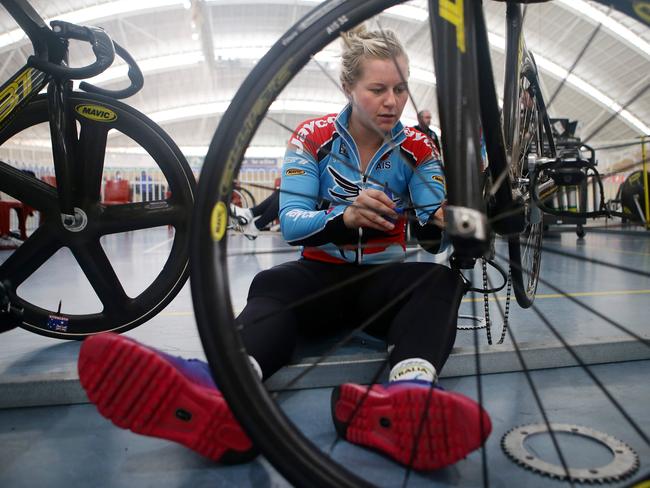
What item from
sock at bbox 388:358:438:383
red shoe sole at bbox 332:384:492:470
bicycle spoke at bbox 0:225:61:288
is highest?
bicycle spoke at bbox 0:225:61:288

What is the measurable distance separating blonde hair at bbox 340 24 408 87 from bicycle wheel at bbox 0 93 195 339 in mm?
468

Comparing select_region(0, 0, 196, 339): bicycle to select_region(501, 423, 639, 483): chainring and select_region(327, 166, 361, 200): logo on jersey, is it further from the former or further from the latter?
select_region(501, 423, 639, 483): chainring

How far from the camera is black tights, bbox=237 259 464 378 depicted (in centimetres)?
89

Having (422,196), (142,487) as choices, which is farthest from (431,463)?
(422,196)

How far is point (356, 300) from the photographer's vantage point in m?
1.17

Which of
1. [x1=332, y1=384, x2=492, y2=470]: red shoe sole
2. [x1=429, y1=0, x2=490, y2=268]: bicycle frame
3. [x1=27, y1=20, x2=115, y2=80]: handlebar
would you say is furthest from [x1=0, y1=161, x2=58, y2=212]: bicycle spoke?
[x1=429, y1=0, x2=490, y2=268]: bicycle frame

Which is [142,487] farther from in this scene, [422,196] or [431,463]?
[422,196]

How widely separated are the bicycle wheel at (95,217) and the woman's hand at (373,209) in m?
0.53

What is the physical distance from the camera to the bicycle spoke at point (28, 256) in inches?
47.1

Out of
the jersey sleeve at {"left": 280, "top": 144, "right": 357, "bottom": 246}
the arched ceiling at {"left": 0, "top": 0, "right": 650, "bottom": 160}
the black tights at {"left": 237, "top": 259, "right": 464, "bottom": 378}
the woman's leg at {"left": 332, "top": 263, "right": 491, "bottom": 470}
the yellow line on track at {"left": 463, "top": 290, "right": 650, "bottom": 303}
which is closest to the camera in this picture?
the woman's leg at {"left": 332, "top": 263, "right": 491, "bottom": 470}

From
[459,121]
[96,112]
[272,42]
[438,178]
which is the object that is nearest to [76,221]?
[96,112]

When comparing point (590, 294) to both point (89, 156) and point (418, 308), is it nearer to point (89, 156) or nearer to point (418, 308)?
point (418, 308)

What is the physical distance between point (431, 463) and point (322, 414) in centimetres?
29

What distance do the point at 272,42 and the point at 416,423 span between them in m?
14.9
